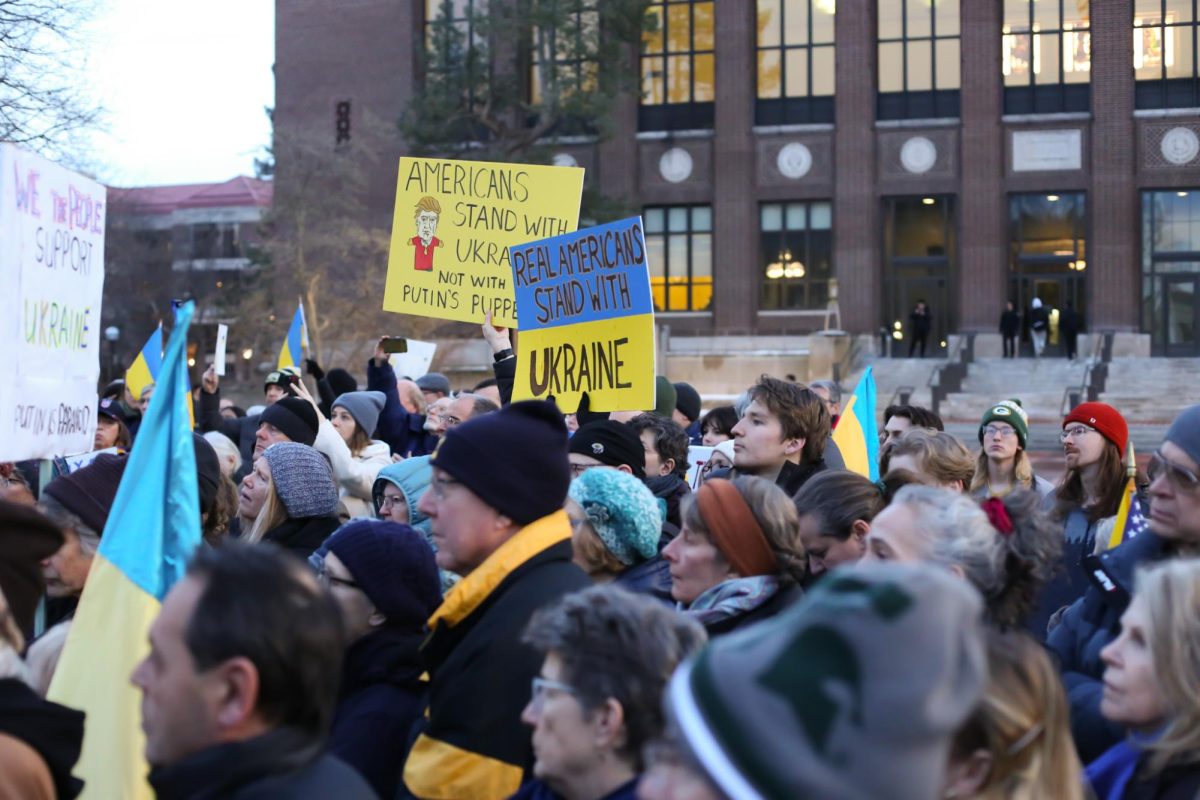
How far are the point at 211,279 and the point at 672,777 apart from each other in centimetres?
6409

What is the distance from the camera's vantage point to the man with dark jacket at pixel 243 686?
2441 mm

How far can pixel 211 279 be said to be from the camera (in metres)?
63.2

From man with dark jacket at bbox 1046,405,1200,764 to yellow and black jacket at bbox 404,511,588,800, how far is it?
1644 mm

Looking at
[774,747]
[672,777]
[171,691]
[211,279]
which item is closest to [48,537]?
[171,691]

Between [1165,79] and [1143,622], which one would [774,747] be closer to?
[1143,622]

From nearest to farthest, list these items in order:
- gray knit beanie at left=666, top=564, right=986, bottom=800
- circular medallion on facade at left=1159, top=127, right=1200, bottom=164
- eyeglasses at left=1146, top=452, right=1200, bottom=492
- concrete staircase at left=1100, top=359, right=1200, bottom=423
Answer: gray knit beanie at left=666, top=564, right=986, bottom=800, eyeglasses at left=1146, top=452, right=1200, bottom=492, concrete staircase at left=1100, top=359, right=1200, bottom=423, circular medallion on facade at left=1159, top=127, right=1200, bottom=164

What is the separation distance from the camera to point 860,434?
920 centimetres

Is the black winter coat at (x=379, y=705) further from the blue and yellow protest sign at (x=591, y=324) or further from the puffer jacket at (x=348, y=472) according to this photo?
the puffer jacket at (x=348, y=472)

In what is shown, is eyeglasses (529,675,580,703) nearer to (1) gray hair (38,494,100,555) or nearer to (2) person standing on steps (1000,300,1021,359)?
(1) gray hair (38,494,100,555)

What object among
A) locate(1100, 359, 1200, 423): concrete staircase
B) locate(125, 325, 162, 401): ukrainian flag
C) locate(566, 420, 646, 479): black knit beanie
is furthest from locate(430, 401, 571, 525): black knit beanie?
locate(1100, 359, 1200, 423): concrete staircase

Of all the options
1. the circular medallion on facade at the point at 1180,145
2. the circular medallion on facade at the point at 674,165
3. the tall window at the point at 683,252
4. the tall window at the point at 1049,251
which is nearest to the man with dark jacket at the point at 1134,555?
the tall window at the point at 1049,251

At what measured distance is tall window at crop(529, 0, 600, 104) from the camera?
39.9m

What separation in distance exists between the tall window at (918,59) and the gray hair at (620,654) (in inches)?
1602

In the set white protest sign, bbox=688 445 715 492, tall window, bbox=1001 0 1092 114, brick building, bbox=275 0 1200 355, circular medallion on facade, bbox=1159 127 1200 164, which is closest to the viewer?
white protest sign, bbox=688 445 715 492
